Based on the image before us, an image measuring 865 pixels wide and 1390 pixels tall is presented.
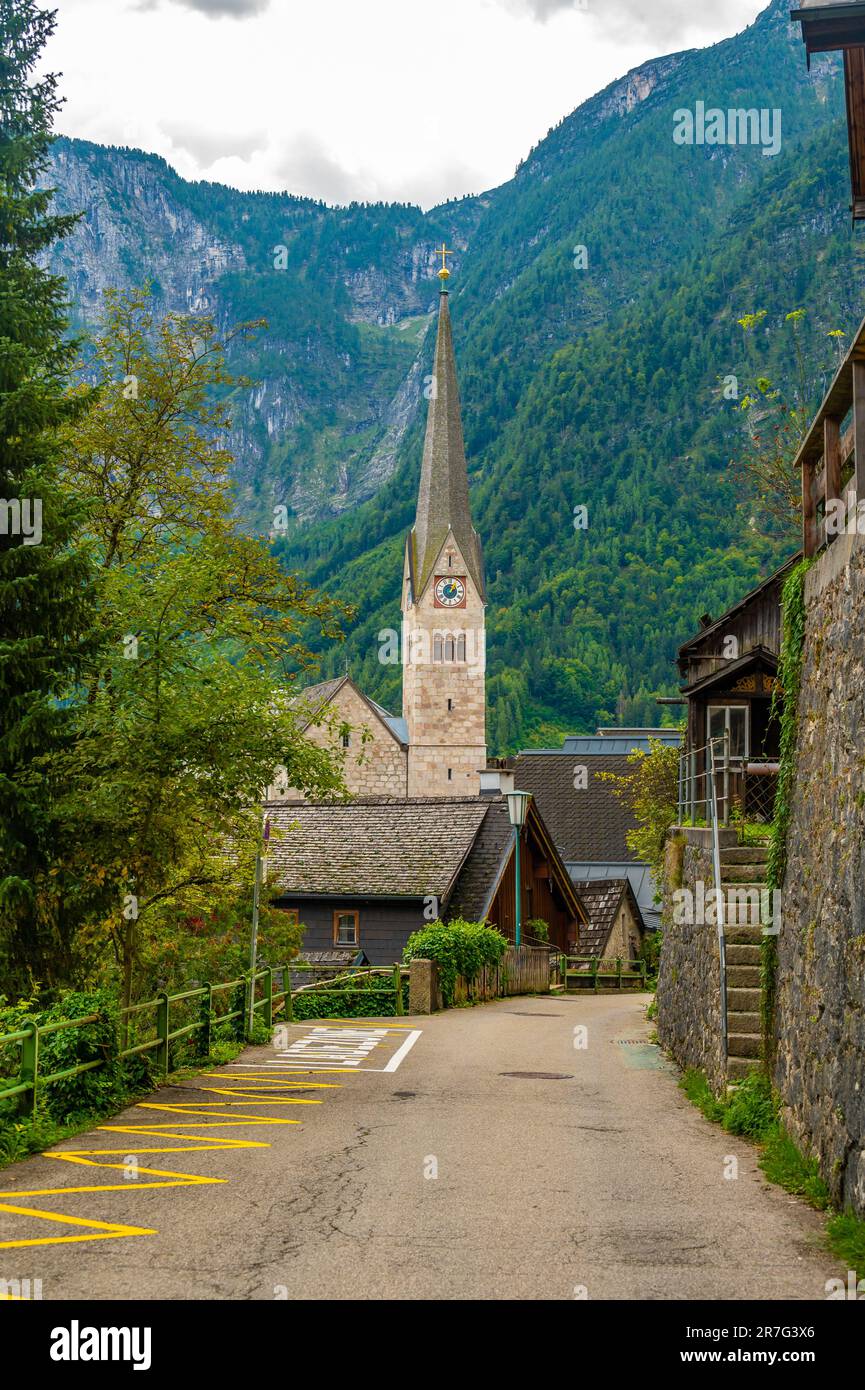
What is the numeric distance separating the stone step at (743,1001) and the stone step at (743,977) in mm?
81

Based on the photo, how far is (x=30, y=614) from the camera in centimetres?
1545

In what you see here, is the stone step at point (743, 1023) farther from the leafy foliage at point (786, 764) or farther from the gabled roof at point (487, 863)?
the gabled roof at point (487, 863)

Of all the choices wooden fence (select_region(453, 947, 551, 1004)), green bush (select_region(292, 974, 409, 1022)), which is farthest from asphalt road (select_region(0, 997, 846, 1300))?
wooden fence (select_region(453, 947, 551, 1004))

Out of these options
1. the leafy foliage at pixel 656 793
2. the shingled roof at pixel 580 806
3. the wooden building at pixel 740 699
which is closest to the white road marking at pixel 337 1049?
the wooden building at pixel 740 699

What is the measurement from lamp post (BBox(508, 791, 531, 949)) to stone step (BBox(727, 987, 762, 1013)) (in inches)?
804

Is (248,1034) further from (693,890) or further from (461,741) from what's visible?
(461,741)

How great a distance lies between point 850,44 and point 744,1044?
1032cm

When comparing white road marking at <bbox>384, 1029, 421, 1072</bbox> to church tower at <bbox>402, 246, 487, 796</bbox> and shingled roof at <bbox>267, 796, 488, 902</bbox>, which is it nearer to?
shingled roof at <bbox>267, 796, 488, 902</bbox>

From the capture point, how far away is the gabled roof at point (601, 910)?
156 ft

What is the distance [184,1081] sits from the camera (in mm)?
15664

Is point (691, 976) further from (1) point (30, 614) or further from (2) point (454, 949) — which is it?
(2) point (454, 949)

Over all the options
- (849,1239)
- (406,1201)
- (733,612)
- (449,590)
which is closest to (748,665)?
(733,612)

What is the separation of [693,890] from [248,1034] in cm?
703
